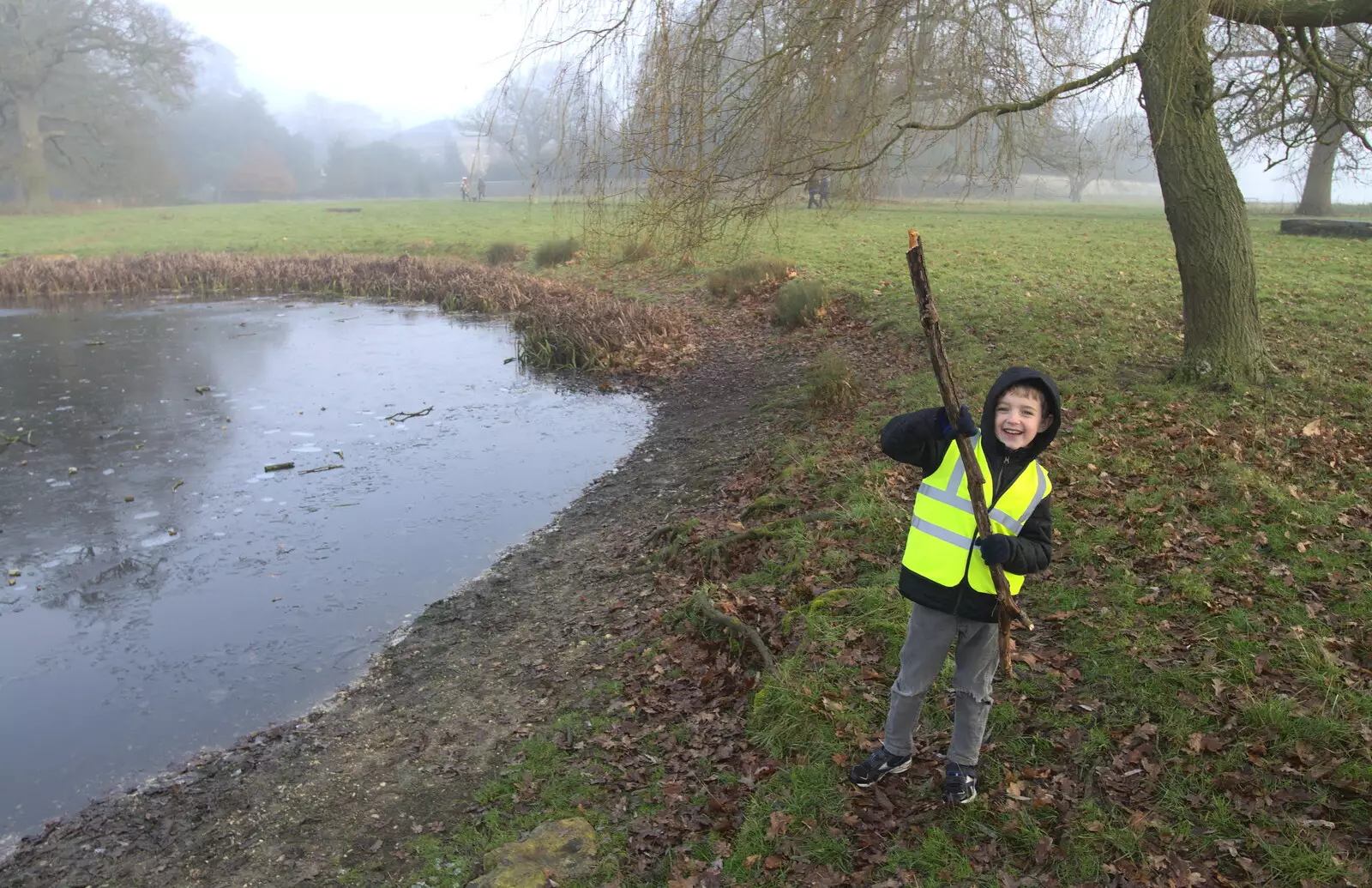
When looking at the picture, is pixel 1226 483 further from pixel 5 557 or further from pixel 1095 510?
pixel 5 557

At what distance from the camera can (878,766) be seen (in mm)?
4156

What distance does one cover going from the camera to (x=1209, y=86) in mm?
8438

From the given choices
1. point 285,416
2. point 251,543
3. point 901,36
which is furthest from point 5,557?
point 901,36

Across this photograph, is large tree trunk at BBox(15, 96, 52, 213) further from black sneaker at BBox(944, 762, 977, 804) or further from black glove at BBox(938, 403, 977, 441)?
black sneaker at BBox(944, 762, 977, 804)

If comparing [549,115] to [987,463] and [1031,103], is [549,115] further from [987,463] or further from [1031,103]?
[987,463]

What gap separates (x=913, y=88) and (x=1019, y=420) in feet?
22.2

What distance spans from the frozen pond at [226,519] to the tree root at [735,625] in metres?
2.65

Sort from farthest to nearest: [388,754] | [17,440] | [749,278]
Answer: [749,278] < [17,440] < [388,754]

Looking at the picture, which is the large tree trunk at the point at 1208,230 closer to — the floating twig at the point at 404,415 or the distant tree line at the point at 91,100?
the floating twig at the point at 404,415

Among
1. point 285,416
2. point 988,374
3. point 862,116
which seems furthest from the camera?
point 285,416

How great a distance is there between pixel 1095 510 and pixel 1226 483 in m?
0.95

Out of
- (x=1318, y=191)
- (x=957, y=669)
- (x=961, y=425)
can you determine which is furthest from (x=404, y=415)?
(x=1318, y=191)

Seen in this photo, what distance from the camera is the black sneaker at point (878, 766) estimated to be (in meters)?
4.15

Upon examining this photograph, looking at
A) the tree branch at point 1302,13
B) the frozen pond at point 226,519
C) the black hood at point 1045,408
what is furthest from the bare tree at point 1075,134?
the black hood at point 1045,408
